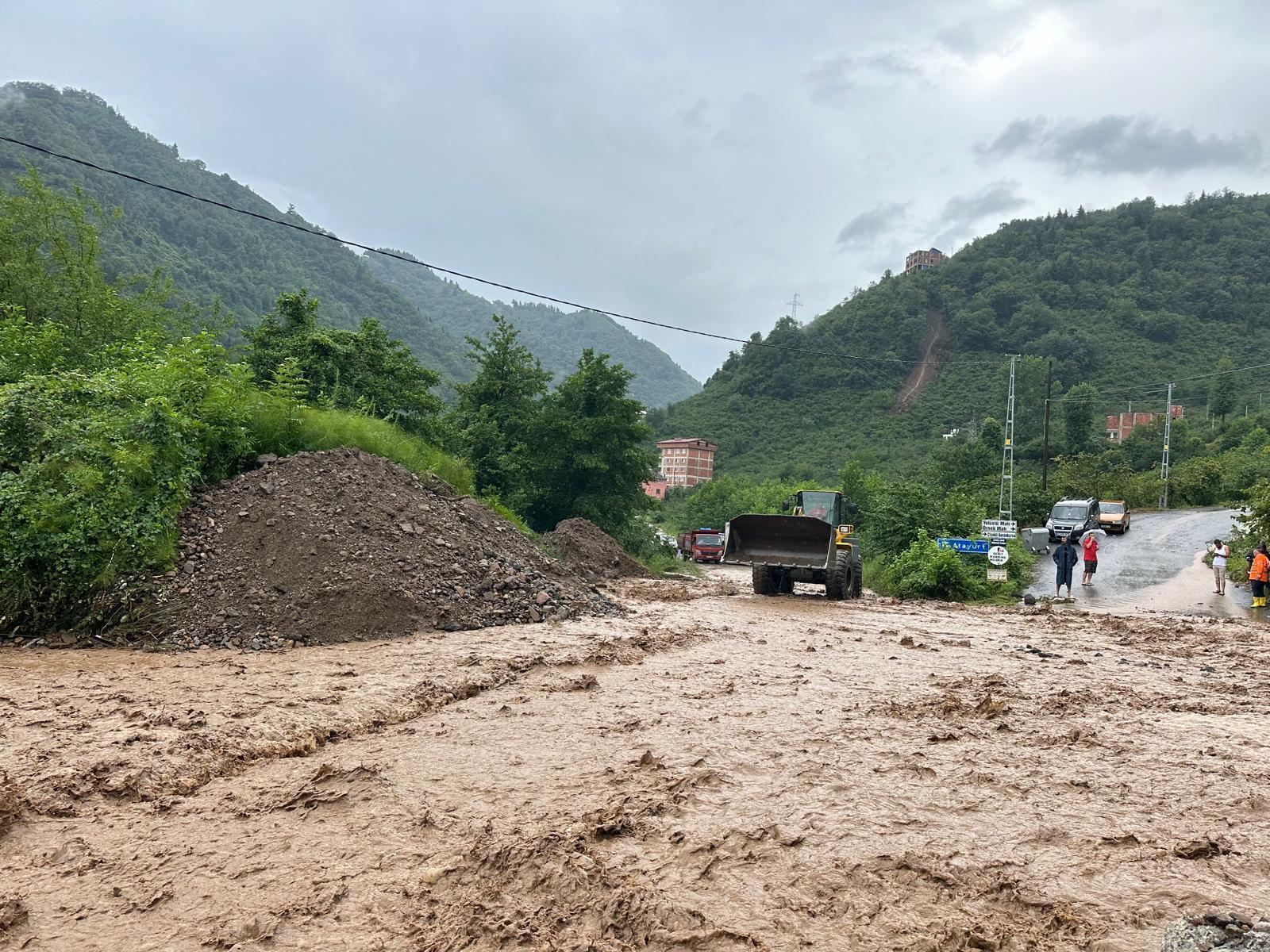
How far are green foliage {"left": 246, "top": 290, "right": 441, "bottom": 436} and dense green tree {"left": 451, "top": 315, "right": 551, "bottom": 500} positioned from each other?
2.42 metres

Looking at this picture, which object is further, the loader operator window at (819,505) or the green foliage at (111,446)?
the loader operator window at (819,505)

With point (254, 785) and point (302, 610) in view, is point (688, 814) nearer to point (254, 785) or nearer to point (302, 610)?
point (254, 785)

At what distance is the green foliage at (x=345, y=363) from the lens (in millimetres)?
21094

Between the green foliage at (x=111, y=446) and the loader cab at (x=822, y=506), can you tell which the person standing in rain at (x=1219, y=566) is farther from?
the green foliage at (x=111, y=446)

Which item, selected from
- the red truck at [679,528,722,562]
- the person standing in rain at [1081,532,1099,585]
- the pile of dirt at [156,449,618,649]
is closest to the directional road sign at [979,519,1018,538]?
the person standing in rain at [1081,532,1099,585]

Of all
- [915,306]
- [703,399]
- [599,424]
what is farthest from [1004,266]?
[599,424]

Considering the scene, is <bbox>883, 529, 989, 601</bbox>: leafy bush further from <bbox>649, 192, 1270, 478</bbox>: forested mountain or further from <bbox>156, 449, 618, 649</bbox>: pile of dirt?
<bbox>649, 192, 1270, 478</bbox>: forested mountain

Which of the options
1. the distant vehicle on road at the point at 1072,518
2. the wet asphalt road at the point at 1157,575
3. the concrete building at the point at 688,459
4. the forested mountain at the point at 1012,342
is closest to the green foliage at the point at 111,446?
the wet asphalt road at the point at 1157,575

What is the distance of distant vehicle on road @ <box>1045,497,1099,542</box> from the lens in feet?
110

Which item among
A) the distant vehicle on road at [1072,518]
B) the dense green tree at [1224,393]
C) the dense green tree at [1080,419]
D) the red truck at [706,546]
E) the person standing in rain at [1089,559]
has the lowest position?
the red truck at [706,546]

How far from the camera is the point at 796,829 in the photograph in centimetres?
430

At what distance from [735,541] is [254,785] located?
1414 cm

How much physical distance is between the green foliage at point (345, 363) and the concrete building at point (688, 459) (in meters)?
67.1

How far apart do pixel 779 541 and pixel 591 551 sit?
6.07m
